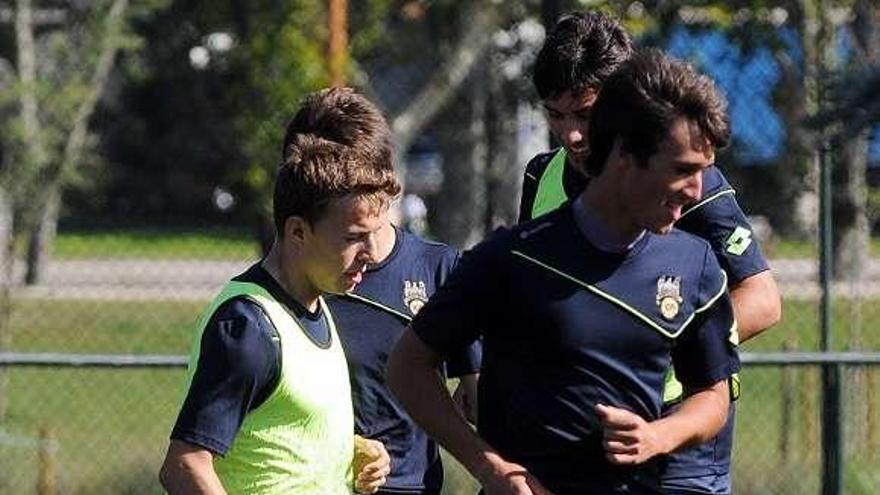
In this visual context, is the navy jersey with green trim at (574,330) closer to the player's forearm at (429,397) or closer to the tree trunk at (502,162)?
the player's forearm at (429,397)

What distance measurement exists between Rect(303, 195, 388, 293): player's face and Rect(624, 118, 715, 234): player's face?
0.58 metres

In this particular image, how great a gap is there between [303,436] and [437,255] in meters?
1.09

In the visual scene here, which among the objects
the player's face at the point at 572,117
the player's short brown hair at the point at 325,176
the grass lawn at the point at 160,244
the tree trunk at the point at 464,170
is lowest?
the grass lawn at the point at 160,244

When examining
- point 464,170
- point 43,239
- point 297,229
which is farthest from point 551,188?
point 43,239

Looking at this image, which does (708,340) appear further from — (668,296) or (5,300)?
(5,300)

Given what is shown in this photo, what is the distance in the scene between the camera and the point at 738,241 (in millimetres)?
4547

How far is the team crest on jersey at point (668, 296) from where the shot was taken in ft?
12.7

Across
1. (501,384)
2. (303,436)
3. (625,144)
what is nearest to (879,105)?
(625,144)

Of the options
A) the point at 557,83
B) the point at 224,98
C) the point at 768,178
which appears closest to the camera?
the point at 557,83

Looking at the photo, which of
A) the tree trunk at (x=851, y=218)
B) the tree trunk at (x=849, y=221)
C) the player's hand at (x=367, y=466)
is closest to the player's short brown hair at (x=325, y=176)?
the player's hand at (x=367, y=466)

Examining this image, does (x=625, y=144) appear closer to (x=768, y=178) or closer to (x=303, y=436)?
(x=303, y=436)

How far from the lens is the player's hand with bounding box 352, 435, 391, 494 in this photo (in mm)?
4535

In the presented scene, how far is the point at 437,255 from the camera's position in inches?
203

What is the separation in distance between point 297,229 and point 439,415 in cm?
46
